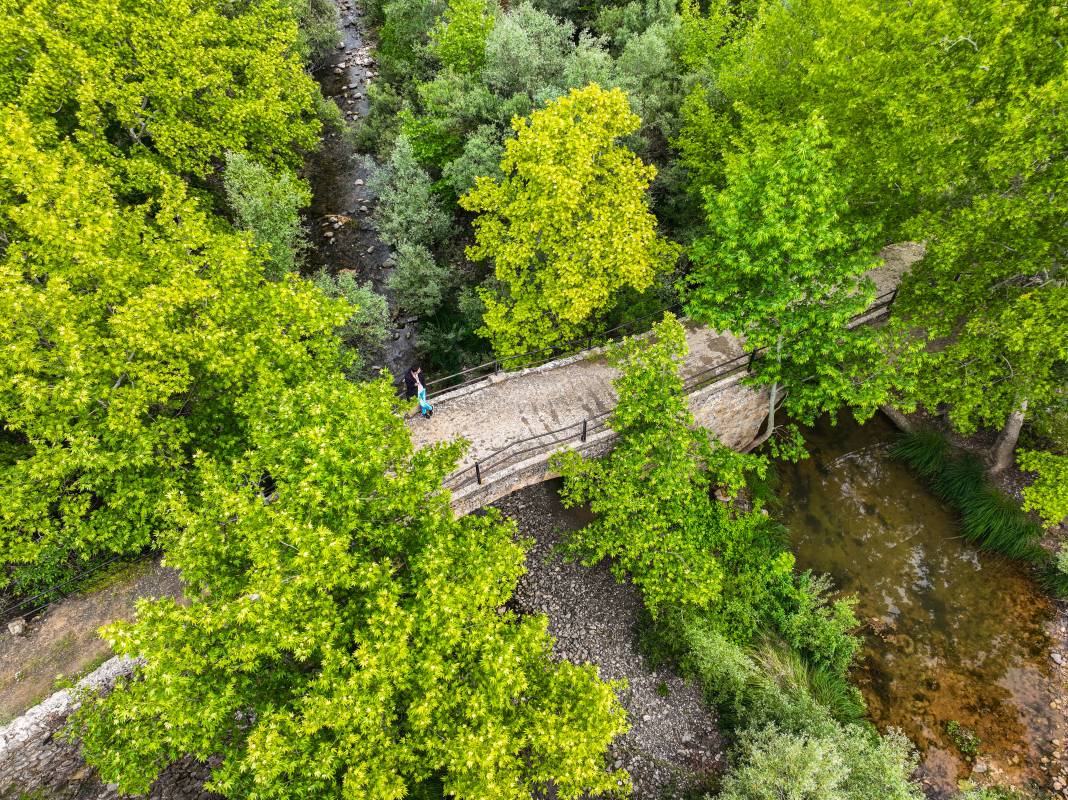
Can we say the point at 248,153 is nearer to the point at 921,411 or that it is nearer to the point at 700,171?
the point at 700,171

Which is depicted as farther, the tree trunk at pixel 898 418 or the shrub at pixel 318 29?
the shrub at pixel 318 29

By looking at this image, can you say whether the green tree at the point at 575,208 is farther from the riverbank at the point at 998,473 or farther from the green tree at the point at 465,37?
the green tree at the point at 465,37

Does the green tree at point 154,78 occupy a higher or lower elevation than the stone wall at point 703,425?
higher

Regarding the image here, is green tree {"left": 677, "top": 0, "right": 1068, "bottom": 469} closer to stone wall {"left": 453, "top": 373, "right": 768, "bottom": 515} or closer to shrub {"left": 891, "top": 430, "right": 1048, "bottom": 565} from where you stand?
shrub {"left": 891, "top": 430, "right": 1048, "bottom": 565}

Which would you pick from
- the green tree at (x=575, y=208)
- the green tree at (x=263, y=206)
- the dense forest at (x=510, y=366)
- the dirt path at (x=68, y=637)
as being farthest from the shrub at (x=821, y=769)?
the green tree at (x=263, y=206)

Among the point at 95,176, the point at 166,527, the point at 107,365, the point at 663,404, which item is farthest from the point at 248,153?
the point at 663,404

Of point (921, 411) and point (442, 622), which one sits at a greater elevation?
point (442, 622)
